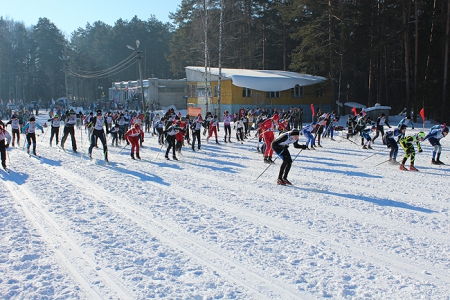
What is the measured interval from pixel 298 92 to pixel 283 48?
32.2ft

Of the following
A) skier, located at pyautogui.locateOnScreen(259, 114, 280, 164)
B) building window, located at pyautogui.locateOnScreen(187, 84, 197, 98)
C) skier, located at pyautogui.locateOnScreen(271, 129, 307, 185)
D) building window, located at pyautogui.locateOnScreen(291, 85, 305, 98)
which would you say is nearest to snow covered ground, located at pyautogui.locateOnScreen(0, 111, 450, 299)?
skier, located at pyautogui.locateOnScreen(271, 129, 307, 185)

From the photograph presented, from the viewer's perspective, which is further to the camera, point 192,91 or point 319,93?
point 192,91

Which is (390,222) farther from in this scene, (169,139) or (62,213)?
(169,139)

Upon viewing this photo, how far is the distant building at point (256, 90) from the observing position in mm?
35656

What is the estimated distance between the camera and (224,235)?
6395 millimetres

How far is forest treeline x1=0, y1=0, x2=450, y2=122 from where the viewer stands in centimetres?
3206

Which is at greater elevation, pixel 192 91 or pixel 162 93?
pixel 162 93

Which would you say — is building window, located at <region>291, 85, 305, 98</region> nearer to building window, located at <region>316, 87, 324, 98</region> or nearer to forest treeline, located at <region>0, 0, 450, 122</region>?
building window, located at <region>316, 87, 324, 98</region>

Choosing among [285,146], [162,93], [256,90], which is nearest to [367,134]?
[285,146]

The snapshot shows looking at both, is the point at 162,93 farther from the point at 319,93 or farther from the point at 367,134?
the point at 367,134

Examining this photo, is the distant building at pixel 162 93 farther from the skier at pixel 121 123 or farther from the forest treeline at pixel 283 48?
the skier at pixel 121 123

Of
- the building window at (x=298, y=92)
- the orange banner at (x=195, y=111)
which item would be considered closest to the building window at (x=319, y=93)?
the building window at (x=298, y=92)

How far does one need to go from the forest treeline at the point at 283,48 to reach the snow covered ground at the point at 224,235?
2325 cm

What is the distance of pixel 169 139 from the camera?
15.0 meters
